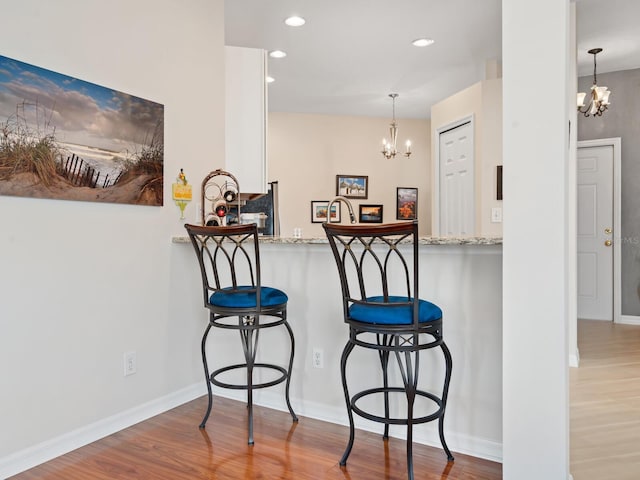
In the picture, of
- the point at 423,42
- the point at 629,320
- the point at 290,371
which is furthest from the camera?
the point at 629,320

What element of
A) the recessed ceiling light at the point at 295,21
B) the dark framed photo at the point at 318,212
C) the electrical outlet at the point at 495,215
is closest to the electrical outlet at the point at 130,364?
the recessed ceiling light at the point at 295,21

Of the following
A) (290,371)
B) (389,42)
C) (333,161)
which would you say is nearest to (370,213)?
(333,161)

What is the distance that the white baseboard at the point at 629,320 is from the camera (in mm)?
5141

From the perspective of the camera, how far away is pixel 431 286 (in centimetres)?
225

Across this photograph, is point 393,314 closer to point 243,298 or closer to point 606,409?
point 243,298

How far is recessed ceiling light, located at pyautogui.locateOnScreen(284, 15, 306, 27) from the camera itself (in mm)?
3506

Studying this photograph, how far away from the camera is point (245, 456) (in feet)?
7.04

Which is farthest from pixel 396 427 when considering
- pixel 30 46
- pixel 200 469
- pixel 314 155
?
pixel 314 155

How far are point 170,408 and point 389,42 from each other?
3.25 meters

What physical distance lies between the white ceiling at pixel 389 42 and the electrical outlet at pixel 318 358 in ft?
7.68

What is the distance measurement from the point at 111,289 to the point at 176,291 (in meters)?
0.44

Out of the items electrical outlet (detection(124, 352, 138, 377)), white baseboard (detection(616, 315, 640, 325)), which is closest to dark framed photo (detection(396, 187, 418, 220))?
white baseboard (detection(616, 315, 640, 325))

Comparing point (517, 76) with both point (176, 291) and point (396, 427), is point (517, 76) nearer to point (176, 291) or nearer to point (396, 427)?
point (396, 427)

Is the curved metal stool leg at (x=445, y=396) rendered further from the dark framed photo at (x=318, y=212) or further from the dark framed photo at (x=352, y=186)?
the dark framed photo at (x=352, y=186)
